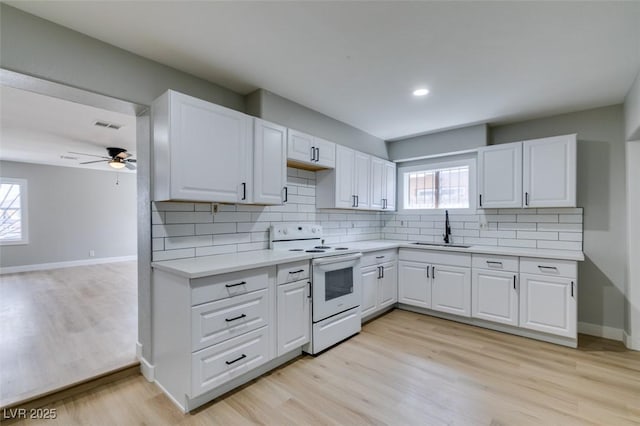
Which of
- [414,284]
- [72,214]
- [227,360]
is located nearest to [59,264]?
[72,214]

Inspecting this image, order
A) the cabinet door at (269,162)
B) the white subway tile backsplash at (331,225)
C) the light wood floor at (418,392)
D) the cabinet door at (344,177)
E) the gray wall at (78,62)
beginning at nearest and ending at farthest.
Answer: the gray wall at (78,62), the light wood floor at (418,392), the white subway tile backsplash at (331,225), the cabinet door at (269,162), the cabinet door at (344,177)

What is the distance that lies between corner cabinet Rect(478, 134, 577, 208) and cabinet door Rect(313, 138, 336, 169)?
6.23 ft

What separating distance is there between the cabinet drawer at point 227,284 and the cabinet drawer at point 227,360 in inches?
13.4

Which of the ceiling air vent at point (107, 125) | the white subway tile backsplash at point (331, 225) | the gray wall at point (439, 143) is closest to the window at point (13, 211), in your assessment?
the ceiling air vent at point (107, 125)

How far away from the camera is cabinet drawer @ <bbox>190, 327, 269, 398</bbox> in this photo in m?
1.86

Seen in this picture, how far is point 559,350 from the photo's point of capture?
278 centimetres

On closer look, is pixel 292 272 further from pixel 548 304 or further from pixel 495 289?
pixel 548 304

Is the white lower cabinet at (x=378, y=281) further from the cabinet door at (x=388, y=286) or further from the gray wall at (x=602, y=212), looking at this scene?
the gray wall at (x=602, y=212)

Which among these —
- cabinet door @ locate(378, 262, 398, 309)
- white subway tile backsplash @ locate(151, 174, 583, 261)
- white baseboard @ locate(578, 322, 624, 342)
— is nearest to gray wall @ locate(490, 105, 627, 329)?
white baseboard @ locate(578, 322, 624, 342)

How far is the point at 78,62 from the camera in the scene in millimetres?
1889

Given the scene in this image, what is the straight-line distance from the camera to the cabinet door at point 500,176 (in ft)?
11.0

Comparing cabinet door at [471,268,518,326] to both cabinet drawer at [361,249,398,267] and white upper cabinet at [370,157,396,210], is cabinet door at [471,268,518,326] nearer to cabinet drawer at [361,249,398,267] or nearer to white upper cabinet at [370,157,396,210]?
cabinet drawer at [361,249,398,267]

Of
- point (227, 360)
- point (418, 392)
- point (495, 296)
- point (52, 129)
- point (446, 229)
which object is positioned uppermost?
point (52, 129)

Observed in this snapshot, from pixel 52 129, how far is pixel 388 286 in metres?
5.17
